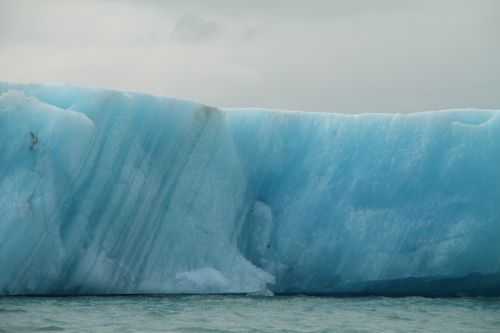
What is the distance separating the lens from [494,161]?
66.9ft

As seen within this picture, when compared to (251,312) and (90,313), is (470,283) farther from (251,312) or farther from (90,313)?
(90,313)

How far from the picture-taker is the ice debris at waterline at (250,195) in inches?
765

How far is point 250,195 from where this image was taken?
21141 mm

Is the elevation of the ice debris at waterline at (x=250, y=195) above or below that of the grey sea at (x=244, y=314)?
above

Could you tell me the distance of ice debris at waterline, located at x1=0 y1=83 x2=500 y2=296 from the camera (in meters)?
→ 19.4

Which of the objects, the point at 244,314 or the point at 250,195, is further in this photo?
the point at 250,195

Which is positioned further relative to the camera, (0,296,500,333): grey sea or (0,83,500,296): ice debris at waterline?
(0,83,500,296): ice debris at waterline

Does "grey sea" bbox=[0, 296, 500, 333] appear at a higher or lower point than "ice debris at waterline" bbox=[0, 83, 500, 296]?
lower

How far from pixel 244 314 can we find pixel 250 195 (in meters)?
4.89

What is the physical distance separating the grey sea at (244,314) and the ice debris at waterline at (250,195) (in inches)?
38.2

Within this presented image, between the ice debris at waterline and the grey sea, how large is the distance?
971 millimetres

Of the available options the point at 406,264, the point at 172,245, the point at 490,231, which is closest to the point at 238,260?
the point at 172,245

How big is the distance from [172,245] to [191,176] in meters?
1.26

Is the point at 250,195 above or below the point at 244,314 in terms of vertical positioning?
above
